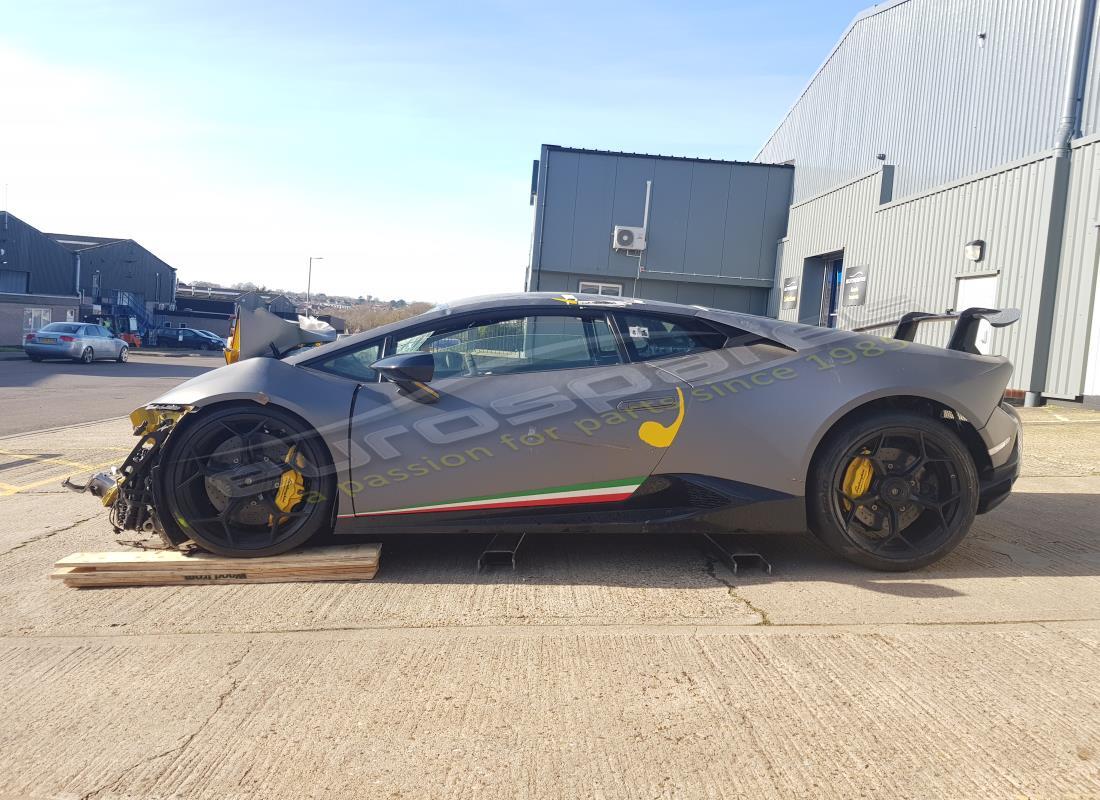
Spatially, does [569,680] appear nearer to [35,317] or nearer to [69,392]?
[69,392]

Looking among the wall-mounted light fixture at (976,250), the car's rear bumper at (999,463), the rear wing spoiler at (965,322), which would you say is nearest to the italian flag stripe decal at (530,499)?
the car's rear bumper at (999,463)

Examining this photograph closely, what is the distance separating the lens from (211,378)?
156 inches

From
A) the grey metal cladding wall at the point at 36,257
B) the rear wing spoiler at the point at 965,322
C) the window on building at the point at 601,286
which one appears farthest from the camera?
the grey metal cladding wall at the point at 36,257

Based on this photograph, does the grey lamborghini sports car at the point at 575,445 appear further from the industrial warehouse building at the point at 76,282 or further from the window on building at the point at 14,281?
the window on building at the point at 14,281

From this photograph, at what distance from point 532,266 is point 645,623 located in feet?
58.2

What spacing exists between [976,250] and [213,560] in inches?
467

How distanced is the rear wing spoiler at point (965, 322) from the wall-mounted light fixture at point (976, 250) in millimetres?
8906

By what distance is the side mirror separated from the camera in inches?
145

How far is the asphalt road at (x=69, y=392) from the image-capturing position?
11859mm

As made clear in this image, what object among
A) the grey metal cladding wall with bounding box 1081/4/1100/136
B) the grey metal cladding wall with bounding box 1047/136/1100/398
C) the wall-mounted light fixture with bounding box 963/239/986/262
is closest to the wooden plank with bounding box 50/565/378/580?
the grey metal cladding wall with bounding box 1047/136/1100/398

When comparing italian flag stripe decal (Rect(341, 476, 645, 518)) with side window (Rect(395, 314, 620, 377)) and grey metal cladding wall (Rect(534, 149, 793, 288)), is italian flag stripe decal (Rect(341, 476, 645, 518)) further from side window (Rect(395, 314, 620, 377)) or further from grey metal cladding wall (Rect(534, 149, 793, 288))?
grey metal cladding wall (Rect(534, 149, 793, 288))

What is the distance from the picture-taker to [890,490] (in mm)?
3834

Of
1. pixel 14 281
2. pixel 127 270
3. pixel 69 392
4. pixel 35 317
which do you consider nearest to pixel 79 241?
pixel 127 270

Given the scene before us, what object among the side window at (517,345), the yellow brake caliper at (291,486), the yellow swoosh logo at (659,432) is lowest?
the yellow brake caliper at (291,486)
